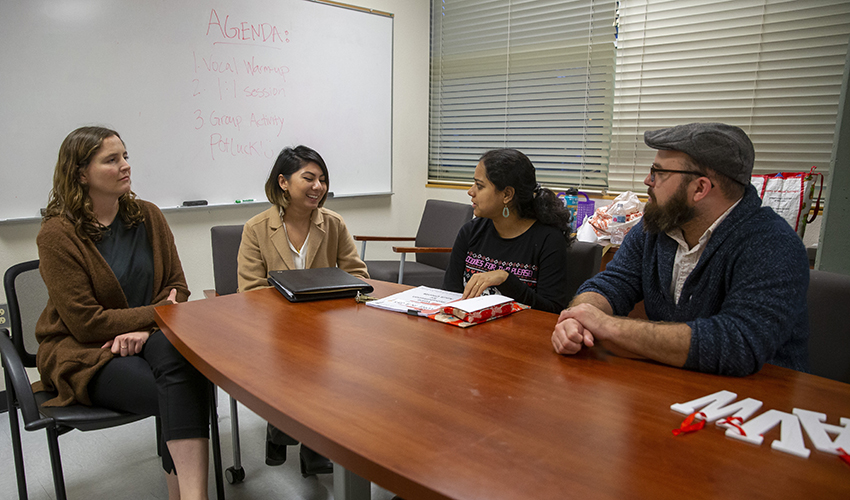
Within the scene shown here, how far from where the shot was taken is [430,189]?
465 cm

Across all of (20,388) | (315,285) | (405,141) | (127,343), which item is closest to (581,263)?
(315,285)

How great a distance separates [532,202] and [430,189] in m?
2.51

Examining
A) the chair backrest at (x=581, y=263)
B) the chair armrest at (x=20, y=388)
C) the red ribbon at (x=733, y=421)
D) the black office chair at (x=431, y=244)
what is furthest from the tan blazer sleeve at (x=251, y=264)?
the red ribbon at (x=733, y=421)

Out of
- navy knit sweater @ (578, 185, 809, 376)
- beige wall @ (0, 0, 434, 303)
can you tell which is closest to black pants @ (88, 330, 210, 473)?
navy knit sweater @ (578, 185, 809, 376)

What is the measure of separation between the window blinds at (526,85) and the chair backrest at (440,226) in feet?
2.41

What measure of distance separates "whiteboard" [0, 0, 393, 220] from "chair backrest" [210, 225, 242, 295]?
2.30 ft

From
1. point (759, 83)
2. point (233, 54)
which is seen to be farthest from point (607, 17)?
point (233, 54)

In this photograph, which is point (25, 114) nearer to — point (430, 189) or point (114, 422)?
point (114, 422)

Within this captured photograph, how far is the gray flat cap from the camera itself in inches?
52.8

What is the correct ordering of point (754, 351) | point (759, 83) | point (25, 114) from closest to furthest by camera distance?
point (754, 351)
point (25, 114)
point (759, 83)

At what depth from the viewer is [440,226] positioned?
382 cm

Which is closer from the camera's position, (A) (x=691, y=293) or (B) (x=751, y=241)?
(B) (x=751, y=241)

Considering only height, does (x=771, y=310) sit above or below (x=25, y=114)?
below

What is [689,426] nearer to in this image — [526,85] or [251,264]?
[251,264]
